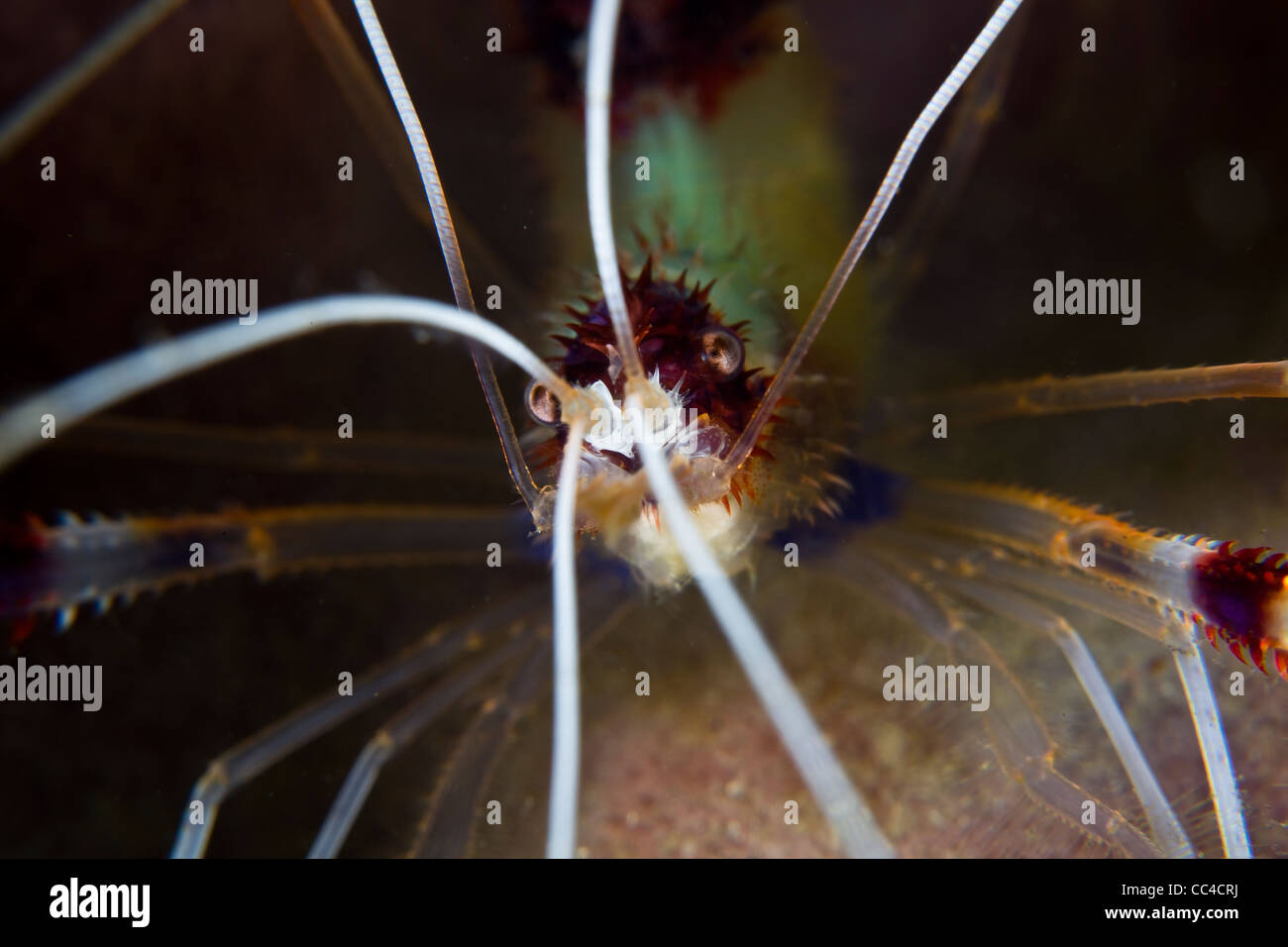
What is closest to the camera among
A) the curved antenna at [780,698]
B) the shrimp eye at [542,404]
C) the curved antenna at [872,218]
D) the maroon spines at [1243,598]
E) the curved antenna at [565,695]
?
the curved antenna at [780,698]

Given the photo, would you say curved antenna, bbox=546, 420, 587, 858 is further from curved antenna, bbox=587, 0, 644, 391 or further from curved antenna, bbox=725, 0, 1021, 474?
curved antenna, bbox=725, 0, 1021, 474

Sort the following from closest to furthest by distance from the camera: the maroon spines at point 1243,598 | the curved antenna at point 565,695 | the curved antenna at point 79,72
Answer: the curved antenna at point 565,695, the maroon spines at point 1243,598, the curved antenna at point 79,72

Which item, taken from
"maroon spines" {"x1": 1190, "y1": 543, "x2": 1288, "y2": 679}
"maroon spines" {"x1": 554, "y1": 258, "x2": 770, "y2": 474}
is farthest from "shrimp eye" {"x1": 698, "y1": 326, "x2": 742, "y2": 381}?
"maroon spines" {"x1": 1190, "y1": 543, "x2": 1288, "y2": 679}

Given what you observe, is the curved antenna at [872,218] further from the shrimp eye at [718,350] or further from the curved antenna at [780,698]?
the curved antenna at [780,698]

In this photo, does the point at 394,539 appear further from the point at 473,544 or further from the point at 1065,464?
the point at 1065,464

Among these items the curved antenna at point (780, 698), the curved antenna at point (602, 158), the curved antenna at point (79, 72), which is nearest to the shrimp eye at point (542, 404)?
the curved antenna at point (602, 158)
